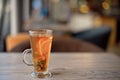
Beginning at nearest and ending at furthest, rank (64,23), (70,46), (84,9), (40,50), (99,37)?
(40,50) < (70,46) < (99,37) < (64,23) < (84,9)

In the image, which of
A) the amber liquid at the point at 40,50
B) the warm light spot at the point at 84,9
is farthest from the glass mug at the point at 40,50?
the warm light spot at the point at 84,9

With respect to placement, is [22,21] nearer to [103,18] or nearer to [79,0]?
[103,18]

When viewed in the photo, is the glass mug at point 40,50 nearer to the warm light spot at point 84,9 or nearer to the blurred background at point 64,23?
the blurred background at point 64,23

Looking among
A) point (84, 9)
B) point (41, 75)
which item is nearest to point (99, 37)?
point (41, 75)

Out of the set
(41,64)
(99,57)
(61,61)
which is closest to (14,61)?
(61,61)

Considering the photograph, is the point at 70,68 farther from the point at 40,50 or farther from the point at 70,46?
the point at 70,46

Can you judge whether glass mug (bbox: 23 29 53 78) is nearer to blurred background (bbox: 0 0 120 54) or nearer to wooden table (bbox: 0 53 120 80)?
wooden table (bbox: 0 53 120 80)
